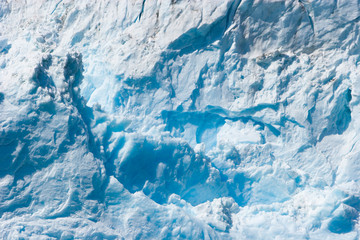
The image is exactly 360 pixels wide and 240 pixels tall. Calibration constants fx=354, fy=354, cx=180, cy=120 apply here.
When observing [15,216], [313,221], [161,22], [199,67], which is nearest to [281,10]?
[199,67]

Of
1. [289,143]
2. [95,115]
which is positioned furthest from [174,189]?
[289,143]

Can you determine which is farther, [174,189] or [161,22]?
[161,22]

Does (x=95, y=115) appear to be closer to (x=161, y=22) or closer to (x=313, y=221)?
(x=161, y=22)

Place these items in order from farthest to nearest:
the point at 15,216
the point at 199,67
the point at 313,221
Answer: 1. the point at 199,67
2. the point at 313,221
3. the point at 15,216

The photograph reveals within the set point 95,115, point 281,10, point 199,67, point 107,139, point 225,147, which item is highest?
point 281,10

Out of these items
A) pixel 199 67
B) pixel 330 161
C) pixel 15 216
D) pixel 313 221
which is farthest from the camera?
pixel 199 67

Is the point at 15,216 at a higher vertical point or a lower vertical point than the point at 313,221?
higher
